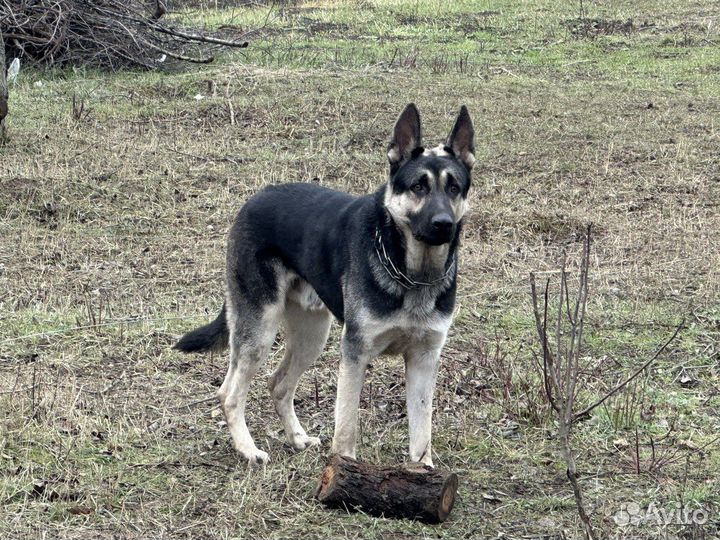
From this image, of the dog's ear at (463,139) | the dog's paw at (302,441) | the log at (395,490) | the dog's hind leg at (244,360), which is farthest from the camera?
the dog's paw at (302,441)

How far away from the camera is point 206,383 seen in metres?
6.95

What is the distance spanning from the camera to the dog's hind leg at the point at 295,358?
6207 millimetres

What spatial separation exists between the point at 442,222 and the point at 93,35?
1314 cm

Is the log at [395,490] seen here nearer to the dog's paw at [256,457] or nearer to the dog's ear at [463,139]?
the dog's paw at [256,457]

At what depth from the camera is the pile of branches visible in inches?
640

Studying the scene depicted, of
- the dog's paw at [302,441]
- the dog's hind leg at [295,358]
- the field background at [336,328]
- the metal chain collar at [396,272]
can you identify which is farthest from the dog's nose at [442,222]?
the dog's paw at [302,441]

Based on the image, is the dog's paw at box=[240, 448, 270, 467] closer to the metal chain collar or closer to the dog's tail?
the dog's tail

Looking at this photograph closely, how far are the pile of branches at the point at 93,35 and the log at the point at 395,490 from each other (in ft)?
41.3

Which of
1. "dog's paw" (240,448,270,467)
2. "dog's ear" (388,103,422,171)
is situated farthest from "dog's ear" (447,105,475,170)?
"dog's paw" (240,448,270,467)

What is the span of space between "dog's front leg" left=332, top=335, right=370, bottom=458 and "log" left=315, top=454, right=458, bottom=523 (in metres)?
0.37

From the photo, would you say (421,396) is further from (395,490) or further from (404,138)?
(404,138)

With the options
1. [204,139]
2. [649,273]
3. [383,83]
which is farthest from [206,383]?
[383,83]

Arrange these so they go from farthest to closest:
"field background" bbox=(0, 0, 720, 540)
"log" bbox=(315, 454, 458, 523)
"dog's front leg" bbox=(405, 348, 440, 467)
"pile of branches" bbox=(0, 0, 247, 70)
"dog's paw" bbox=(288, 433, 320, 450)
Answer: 1. "pile of branches" bbox=(0, 0, 247, 70)
2. "dog's paw" bbox=(288, 433, 320, 450)
3. "dog's front leg" bbox=(405, 348, 440, 467)
4. "field background" bbox=(0, 0, 720, 540)
5. "log" bbox=(315, 454, 458, 523)

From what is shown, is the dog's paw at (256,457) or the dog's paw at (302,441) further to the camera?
the dog's paw at (302,441)
